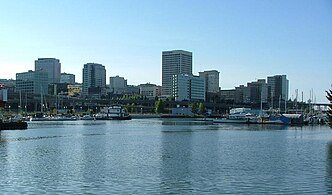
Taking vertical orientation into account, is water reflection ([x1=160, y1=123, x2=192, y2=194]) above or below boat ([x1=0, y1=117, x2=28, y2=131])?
below

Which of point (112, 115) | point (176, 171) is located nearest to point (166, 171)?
point (176, 171)

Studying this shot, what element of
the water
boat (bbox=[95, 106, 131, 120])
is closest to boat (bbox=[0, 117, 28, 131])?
the water

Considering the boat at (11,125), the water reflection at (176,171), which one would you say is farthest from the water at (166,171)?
the boat at (11,125)

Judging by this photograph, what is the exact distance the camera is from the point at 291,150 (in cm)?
4803

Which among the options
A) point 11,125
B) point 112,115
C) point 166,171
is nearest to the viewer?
point 166,171

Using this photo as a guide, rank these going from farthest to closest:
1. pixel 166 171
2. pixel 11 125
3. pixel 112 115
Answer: pixel 112 115 → pixel 11 125 → pixel 166 171

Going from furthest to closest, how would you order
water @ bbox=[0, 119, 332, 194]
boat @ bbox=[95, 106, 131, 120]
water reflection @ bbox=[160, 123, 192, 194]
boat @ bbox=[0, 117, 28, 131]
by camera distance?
1. boat @ bbox=[95, 106, 131, 120]
2. boat @ bbox=[0, 117, 28, 131]
3. water reflection @ bbox=[160, 123, 192, 194]
4. water @ bbox=[0, 119, 332, 194]

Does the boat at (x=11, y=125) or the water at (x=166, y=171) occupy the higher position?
the boat at (x=11, y=125)

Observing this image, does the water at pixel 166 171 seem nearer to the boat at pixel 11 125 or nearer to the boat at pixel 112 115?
the boat at pixel 11 125

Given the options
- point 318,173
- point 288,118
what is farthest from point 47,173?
point 288,118

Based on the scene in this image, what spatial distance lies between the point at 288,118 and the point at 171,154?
88.2m

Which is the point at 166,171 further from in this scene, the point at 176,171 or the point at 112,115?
the point at 112,115

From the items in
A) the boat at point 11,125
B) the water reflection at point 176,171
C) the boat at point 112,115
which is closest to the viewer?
the water reflection at point 176,171

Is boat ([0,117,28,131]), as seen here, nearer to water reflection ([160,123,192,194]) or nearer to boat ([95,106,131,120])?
water reflection ([160,123,192,194])
